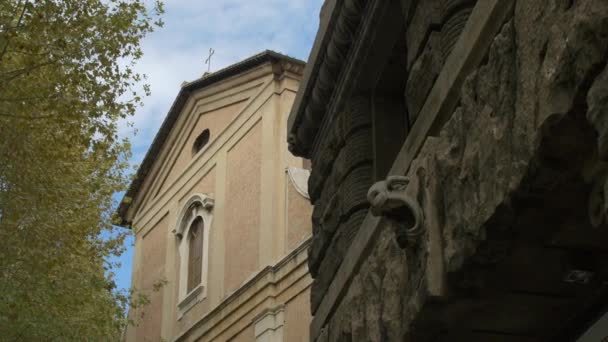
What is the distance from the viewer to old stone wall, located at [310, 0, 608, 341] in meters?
3.82

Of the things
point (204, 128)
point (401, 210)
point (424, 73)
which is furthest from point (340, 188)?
point (204, 128)

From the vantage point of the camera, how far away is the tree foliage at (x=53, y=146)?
40.0 feet

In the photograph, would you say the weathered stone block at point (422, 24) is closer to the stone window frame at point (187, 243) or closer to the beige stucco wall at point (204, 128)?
the stone window frame at point (187, 243)

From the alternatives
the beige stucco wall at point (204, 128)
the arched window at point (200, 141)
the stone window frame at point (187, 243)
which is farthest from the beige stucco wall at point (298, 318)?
the arched window at point (200, 141)

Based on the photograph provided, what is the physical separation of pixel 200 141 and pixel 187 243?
8.50 ft

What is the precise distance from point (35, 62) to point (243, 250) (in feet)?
28.9

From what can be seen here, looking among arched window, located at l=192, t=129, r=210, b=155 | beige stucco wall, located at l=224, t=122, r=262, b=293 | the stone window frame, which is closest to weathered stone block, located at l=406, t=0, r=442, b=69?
beige stucco wall, located at l=224, t=122, r=262, b=293

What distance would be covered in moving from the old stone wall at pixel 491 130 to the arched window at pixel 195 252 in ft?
51.7

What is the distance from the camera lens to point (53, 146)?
13.9 m

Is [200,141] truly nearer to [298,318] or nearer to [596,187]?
[298,318]

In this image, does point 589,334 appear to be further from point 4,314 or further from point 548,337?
point 4,314

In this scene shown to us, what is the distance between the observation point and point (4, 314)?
1317 cm

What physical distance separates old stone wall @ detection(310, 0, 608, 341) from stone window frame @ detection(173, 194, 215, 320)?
1521 cm

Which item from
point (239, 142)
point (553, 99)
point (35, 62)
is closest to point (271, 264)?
point (239, 142)
